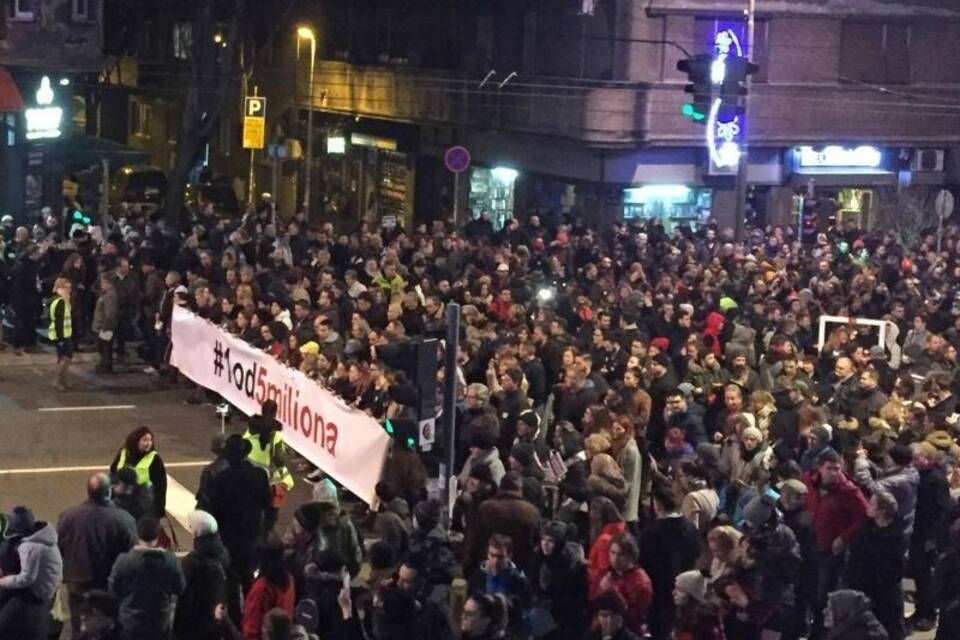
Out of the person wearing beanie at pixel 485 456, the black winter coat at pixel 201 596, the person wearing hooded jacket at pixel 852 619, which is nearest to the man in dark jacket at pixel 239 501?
the person wearing beanie at pixel 485 456

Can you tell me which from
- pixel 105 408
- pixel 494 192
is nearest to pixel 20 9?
pixel 494 192

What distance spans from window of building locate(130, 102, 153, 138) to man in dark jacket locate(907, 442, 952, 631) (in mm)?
51990

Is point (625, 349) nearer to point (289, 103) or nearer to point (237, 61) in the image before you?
point (289, 103)

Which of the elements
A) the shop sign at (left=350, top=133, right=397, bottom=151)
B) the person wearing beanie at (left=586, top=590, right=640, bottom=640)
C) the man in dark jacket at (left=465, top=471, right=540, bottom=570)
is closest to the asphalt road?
the man in dark jacket at (left=465, top=471, right=540, bottom=570)

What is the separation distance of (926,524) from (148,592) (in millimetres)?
5999

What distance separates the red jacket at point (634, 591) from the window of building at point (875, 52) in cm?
3013

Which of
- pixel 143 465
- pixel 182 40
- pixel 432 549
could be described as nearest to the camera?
pixel 432 549

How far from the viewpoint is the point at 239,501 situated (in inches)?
453

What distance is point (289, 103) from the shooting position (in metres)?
50.7

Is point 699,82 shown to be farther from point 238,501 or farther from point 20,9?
Result: point 20,9

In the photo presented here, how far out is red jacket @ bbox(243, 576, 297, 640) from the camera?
9406 millimetres

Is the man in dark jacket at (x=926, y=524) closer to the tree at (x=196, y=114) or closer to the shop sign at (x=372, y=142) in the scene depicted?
the tree at (x=196, y=114)

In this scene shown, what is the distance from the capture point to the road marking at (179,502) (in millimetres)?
14930

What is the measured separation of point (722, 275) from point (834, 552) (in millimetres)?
12101
